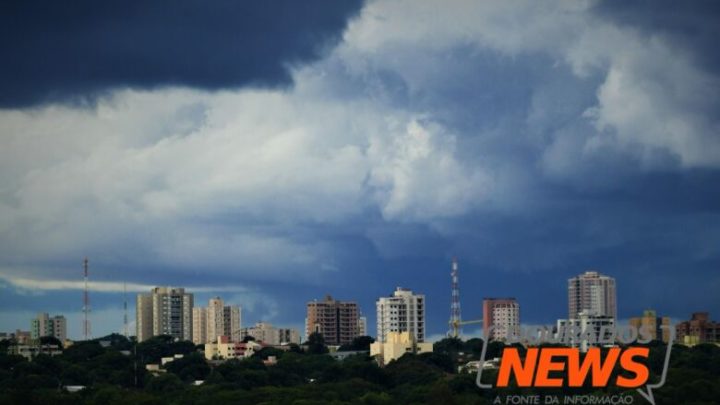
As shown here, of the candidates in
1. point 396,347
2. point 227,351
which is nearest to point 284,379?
point 396,347

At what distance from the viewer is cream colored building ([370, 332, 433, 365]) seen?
179 m

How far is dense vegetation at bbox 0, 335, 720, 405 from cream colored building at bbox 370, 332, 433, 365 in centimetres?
441

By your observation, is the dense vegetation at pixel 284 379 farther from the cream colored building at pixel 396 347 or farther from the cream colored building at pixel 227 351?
the cream colored building at pixel 227 351

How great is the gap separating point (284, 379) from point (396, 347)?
3203cm

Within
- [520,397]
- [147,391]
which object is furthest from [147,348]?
[520,397]

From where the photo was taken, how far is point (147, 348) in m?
200

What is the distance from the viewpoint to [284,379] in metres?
150

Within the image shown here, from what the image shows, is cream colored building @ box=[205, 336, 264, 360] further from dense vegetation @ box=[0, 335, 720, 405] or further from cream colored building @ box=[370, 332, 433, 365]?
cream colored building @ box=[370, 332, 433, 365]

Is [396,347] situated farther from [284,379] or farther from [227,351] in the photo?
[284,379]

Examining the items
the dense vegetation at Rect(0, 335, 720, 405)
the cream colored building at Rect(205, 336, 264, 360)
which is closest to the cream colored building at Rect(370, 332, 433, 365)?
the dense vegetation at Rect(0, 335, 720, 405)

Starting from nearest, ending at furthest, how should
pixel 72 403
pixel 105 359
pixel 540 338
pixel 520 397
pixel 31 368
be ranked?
pixel 540 338
pixel 520 397
pixel 72 403
pixel 31 368
pixel 105 359

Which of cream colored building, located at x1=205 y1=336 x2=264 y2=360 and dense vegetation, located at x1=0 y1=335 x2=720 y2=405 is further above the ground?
cream colored building, located at x1=205 y1=336 x2=264 y2=360

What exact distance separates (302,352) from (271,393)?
7259 cm

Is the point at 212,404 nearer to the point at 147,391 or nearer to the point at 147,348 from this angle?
the point at 147,391
